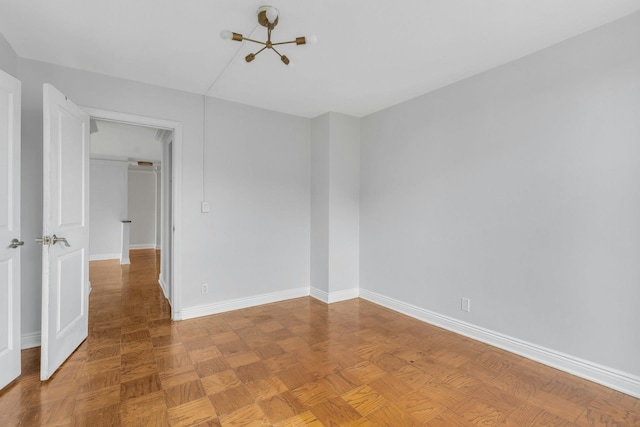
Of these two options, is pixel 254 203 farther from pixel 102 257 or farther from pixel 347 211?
pixel 102 257

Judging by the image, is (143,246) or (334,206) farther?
(143,246)

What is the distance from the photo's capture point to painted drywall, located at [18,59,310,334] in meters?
2.60

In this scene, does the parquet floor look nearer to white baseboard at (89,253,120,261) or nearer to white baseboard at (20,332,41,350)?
white baseboard at (20,332,41,350)

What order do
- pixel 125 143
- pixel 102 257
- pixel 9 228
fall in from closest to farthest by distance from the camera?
1. pixel 9 228
2. pixel 125 143
3. pixel 102 257

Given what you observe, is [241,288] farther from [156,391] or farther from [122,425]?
[122,425]

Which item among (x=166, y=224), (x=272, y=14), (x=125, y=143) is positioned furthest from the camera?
(x=125, y=143)

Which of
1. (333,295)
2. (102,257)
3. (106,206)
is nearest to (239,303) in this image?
(333,295)

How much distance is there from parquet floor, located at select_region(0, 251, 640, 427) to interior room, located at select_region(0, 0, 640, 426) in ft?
0.07

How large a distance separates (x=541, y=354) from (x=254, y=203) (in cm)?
313

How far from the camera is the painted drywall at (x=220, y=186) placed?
8.52ft

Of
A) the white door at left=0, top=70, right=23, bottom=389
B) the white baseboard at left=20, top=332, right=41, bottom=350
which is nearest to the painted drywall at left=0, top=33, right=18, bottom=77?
the white door at left=0, top=70, right=23, bottom=389

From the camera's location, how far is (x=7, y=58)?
7.73 ft

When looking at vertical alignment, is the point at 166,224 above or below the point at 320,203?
below

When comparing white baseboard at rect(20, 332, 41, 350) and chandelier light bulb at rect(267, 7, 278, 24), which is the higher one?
chandelier light bulb at rect(267, 7, 278, 24)
